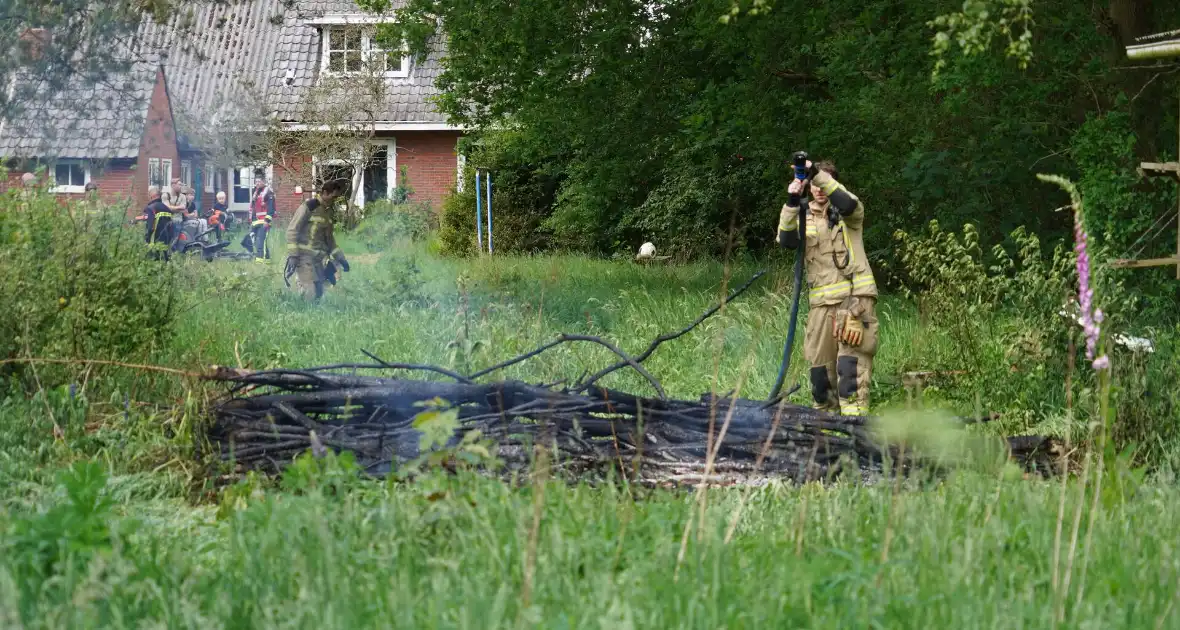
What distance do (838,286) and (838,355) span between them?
0.46 metres

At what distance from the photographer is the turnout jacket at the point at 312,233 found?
15117 millimetres

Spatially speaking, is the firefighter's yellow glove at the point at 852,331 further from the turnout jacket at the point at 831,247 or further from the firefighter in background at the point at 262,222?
the firefighter in background at the point at 262,222

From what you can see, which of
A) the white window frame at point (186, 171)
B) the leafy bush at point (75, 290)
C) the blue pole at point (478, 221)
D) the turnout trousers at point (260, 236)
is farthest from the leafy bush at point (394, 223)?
the leafy bush at point (75, 290)

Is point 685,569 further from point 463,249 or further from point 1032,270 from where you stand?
point 463,249

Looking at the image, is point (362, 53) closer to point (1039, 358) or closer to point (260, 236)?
point (260, 236)

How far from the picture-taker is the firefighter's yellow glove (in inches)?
363

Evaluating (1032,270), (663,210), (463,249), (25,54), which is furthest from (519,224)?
(1032,270)

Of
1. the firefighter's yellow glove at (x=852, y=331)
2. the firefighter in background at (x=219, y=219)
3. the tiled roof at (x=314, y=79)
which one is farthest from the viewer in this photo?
the tiled roof at (x=314, y=79)

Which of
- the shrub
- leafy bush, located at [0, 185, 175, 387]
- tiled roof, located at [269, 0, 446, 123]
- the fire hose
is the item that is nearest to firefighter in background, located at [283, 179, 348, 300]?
leafy bush, located at [0, 185, 175, 387]

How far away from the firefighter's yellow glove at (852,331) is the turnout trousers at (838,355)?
47mm

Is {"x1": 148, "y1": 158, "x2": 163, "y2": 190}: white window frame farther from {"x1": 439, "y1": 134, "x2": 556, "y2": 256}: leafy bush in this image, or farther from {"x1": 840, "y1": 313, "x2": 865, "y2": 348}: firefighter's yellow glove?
{"x1": 840, "y1": 313, "x2": 865, "y2": 348}: firefighter's yellow glove

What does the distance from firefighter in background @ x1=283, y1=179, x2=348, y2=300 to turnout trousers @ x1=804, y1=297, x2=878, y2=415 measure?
6876 mm

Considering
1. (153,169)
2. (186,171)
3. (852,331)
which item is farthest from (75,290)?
(186,171)

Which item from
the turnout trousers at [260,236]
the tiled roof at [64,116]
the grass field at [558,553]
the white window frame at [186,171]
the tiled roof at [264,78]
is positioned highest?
the tiled roof at [264,78]
